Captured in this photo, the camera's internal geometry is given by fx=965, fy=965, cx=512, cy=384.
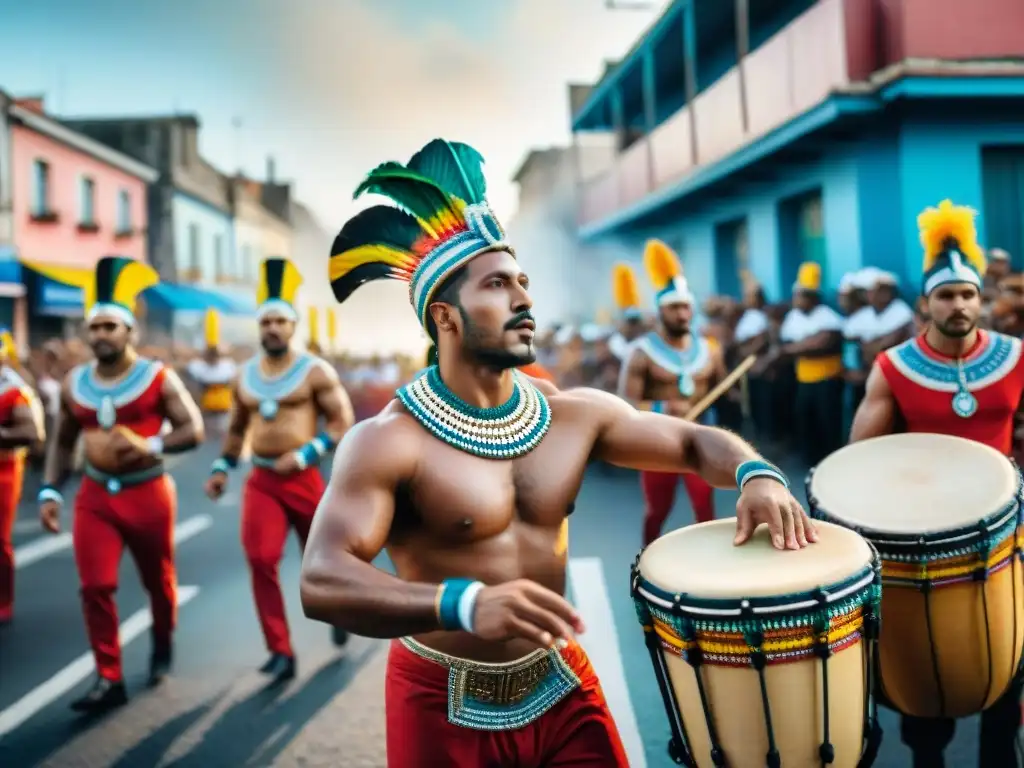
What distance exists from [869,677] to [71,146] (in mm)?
28175

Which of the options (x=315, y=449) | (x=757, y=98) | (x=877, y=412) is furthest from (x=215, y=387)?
(x=877, y=412)

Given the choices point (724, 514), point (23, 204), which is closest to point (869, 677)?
point (724, 514)

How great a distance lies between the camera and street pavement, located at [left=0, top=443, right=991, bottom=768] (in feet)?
14.0

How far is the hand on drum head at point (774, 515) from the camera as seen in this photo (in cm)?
234

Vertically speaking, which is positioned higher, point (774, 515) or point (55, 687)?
point (774, 515)

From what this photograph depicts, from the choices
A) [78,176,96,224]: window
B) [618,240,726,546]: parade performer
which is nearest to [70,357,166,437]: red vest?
[618,240,726,546]: parade performer

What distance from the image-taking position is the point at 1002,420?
3977 mm

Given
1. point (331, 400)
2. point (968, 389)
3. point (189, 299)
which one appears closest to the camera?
point (968, 389)

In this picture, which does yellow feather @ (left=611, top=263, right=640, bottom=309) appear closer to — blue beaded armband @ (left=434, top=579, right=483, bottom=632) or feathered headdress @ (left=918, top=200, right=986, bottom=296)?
feathered headdress @ (left=918, top=200, right=986, bottom=296)

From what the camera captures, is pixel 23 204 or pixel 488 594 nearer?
pixel 488 594

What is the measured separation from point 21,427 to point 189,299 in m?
27.6

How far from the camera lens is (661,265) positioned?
7559mm

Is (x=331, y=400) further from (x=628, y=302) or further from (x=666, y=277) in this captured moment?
(x=628, y=302)

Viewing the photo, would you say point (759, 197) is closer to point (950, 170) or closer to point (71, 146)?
point (950, 170)
